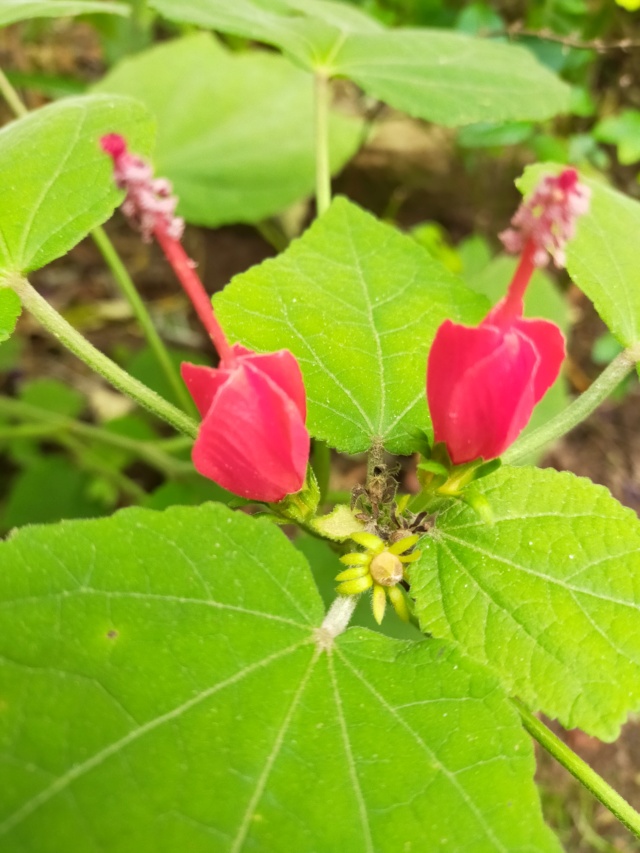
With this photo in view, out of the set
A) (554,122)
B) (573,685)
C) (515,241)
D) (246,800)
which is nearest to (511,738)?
(573,685)

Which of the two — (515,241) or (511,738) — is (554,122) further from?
(511,738)

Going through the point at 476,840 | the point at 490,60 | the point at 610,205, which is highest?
the point at 490,60

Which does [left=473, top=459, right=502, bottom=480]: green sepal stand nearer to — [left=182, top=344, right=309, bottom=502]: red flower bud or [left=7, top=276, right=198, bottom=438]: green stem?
→ [left=182, top=344, right=309, bottom=502]: red flower bud

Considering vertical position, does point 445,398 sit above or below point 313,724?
above

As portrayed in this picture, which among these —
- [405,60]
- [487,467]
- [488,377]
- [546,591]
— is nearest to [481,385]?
[488,377]

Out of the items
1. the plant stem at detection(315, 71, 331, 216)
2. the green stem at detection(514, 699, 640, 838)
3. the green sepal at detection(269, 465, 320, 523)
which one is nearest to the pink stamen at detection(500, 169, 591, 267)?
the green sepal at detection(269, 465, 320, 523)

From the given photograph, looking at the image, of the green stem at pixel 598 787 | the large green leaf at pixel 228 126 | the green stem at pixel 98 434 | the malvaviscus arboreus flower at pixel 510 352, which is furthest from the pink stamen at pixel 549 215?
the large green leaf at pixel 228 126

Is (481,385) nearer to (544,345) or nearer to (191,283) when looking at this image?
(544,345)
